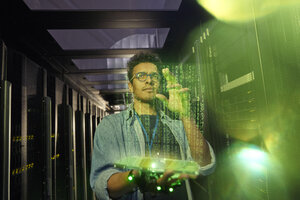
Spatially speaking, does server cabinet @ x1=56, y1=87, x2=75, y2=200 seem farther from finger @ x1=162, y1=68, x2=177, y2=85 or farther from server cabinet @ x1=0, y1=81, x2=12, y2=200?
finger @ x1=162, y1=68, x2=177, y2=85

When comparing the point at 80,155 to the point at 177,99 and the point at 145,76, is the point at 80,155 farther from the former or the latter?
the point at 177,99

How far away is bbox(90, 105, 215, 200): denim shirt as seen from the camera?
123cm

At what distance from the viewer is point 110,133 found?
4.45 feet

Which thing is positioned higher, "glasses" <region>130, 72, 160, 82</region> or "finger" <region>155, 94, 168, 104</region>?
"glasses" <region>130, 72, 160, 82</region>

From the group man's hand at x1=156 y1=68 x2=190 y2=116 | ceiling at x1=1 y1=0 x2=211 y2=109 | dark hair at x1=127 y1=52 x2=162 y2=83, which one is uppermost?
ceiling at x1=1 y1=0 x2=211 y2=109

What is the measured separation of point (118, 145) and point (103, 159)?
0.15m

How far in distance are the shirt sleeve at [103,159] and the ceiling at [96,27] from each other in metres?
0.34

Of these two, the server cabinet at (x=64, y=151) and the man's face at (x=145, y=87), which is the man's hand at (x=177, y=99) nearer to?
the man's face at (x=145, y=87)

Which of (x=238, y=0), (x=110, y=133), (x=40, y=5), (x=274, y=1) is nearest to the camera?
(x=274, y=1)

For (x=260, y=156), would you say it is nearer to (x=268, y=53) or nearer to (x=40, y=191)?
(x=268, y=53)

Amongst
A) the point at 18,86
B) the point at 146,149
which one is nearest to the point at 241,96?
the point at 146,149

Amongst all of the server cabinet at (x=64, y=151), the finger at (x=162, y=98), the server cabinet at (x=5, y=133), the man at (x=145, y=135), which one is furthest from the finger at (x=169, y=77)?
the server cabinet at (x=64, y=151)

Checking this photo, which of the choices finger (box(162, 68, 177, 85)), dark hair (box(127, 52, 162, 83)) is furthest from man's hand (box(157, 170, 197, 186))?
dark hair (box(127, 52, 162, 83))

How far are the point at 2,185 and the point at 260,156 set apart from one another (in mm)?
1955
